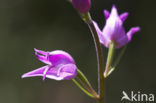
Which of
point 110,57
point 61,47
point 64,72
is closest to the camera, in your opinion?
point 64,72

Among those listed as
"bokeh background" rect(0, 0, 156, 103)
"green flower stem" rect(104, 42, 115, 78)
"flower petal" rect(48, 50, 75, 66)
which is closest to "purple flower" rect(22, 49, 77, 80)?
"flower petal" rect(48, 50, 75, 66)

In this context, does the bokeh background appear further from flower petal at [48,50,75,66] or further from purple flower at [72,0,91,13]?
purple flower at [72,0,91,13]

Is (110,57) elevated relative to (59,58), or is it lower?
lower

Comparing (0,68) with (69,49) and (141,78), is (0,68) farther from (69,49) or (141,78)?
(141,78)

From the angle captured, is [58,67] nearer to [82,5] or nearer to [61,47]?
[82,5]

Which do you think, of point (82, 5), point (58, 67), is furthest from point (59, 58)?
point (82, 5)

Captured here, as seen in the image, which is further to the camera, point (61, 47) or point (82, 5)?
point (61, 47)

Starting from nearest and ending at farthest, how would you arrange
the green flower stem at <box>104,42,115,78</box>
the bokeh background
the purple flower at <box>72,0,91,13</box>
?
the purple flower at <box>72,0,91,13</box>
the green flower stem at <box>104,42,115,78</box>
the bokeh background

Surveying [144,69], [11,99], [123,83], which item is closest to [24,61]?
[11,99]
